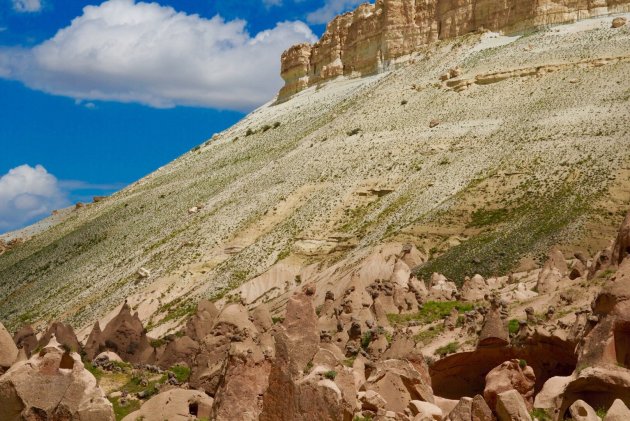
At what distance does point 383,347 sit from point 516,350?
15.2 feet

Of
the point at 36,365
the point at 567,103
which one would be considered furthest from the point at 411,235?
the point at 36,365

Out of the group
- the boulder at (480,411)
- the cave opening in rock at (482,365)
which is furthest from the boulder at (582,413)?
the cave opening in rock at (482,365)

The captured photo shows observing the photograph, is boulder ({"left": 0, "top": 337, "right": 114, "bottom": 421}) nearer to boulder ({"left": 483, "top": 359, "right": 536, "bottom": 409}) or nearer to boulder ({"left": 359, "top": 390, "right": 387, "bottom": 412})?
boulder ({"left": 359, "top": 390, "right": 387, "bottom": 412})

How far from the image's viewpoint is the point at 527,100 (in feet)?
281

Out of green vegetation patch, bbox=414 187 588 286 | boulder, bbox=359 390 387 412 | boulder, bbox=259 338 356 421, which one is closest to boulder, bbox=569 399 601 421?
boulder, bbox=359 390 387 412

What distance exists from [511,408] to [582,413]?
1.43m

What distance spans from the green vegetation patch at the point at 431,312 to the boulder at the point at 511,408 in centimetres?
1680

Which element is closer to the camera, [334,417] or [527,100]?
[334,417]

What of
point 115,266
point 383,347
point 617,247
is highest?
point 617,247

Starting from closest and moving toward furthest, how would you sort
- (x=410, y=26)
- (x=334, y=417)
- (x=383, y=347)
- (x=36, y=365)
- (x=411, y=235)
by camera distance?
(x=334, y=417)
(x=36, y=365)
(x=383, y=347)
(x=411, y=235)
(x=410, y=26)

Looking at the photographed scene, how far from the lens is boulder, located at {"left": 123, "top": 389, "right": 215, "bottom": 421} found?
25.0 m

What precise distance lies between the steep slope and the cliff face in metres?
3.28

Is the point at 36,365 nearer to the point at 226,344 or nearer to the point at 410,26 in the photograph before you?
the point at 226,344

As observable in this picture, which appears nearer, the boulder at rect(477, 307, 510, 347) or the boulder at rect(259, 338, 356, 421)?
the boulder at rect(259, 338, 356, 421)
